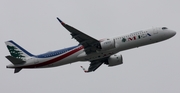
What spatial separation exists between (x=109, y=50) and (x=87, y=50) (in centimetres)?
382

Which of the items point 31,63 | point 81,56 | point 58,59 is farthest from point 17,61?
point 81,56

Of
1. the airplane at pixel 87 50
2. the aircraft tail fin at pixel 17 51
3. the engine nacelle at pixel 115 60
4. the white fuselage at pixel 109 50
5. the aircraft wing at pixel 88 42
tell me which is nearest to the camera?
the aircraft wing at pixel 88 42

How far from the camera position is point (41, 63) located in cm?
6366

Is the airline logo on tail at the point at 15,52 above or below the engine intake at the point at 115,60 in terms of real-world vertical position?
above

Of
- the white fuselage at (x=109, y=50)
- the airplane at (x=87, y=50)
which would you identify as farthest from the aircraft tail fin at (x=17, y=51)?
the white fuselage at (x=109, y=50)

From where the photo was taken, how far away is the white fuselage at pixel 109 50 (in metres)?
61.5

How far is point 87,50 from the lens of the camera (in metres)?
62.3

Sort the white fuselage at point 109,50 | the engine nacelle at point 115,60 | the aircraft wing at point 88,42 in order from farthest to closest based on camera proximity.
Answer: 1. the engine nacelle at point 115,60
2. the white fuselage at point 109,50
3. the aircraft wing at point 88,42

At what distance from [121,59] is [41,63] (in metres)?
15.2

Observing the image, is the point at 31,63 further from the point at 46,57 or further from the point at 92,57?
the point at 92,57

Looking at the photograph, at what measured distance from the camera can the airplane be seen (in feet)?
201

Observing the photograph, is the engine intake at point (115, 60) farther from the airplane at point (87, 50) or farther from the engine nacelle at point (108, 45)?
the engine nacelle at point (108, 45)

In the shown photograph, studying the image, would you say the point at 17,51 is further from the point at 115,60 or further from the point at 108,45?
the point at 115,60

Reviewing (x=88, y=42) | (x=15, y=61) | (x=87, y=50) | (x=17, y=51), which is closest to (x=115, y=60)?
(x=87, y=50)
